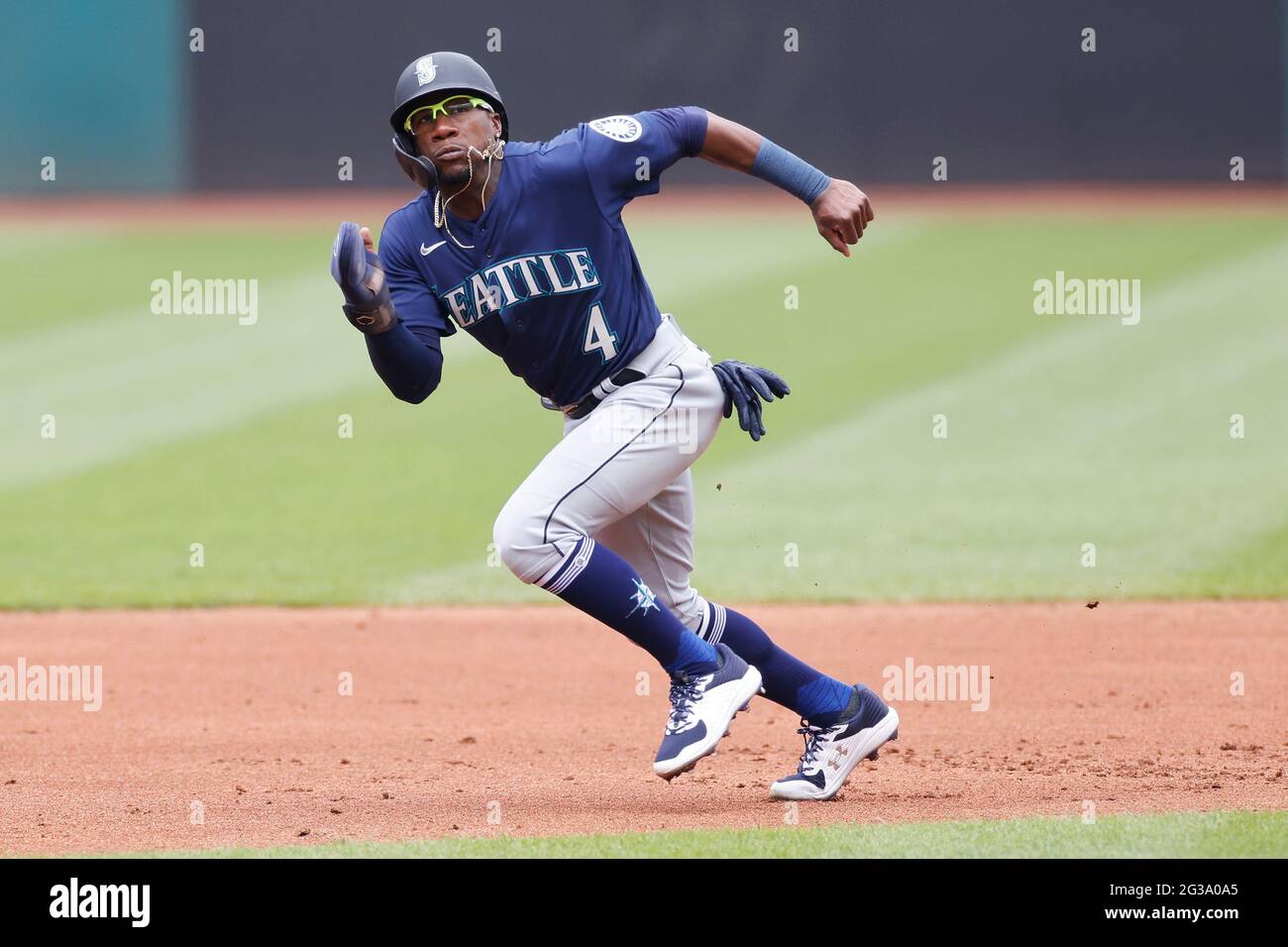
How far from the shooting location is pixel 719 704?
444 centimetres

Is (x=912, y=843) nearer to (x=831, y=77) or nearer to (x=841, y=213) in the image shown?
(x=841, y=213)

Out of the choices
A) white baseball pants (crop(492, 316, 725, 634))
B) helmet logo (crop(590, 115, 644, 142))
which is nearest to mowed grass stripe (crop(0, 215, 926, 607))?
white baseball pants (crop(492, 316, 725, 634))

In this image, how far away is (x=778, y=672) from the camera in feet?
16.0

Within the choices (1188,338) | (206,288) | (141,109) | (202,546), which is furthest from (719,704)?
(141,109)

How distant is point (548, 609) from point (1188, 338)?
331 inches

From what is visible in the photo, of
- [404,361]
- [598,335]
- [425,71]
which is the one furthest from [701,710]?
[425,71]

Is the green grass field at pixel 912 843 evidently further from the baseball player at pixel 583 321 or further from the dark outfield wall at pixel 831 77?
the dark outfield wall at pixel 831 77

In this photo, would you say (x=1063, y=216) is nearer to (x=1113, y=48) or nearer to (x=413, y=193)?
(x=1113, y=48)

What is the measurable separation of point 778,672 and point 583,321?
3.94 ft

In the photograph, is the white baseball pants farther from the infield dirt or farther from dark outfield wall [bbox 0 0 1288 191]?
dark outfield wall [bbox 0 0 1288 191]

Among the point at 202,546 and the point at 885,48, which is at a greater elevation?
the point at 885,48

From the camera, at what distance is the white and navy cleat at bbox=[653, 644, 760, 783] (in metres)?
Result: 4.37

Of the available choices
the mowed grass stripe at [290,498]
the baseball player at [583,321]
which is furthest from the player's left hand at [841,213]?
the mowed grass stripe at [290,498]

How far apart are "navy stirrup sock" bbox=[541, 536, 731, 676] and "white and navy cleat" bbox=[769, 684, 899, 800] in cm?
55
